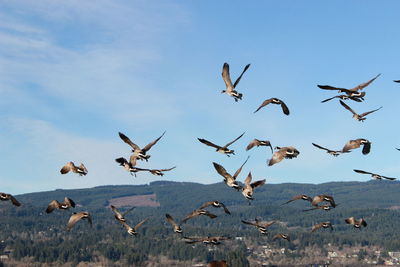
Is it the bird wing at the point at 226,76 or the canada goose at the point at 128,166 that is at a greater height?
the bird wing at the point at 226,76

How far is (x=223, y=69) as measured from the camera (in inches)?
1784

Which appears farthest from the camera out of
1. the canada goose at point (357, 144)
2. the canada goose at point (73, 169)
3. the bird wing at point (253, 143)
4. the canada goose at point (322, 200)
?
the canada goose at point (73, 169)

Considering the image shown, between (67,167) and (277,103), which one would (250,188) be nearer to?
(277,103)

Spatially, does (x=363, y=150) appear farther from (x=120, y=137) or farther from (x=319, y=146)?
(x=120, y=137)

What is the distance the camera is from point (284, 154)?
123 feet

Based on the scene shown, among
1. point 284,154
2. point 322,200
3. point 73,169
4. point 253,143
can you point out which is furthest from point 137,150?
point 322,200

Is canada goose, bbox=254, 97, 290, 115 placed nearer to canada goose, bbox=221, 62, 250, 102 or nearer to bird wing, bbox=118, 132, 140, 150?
canada goose, bbox=221, 62, 250, 102

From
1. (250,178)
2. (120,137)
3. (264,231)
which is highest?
(120,137)

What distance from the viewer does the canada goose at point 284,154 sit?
3691 centimetres

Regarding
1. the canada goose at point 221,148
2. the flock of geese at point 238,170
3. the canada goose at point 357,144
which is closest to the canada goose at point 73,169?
the flock of geese at point 238,170

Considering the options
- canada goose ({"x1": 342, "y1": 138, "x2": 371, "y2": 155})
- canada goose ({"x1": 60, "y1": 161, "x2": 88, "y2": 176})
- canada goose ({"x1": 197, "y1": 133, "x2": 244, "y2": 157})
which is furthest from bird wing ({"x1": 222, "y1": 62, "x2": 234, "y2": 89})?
canada goose ({"x1": 60, "y1": 161, "x2": 88, "y2": 176})

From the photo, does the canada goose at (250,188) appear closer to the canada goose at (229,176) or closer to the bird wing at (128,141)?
the canada goose at (229,176)

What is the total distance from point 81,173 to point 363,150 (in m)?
18.3

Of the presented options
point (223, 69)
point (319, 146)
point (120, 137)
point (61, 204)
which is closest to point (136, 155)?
point (120, 137)
